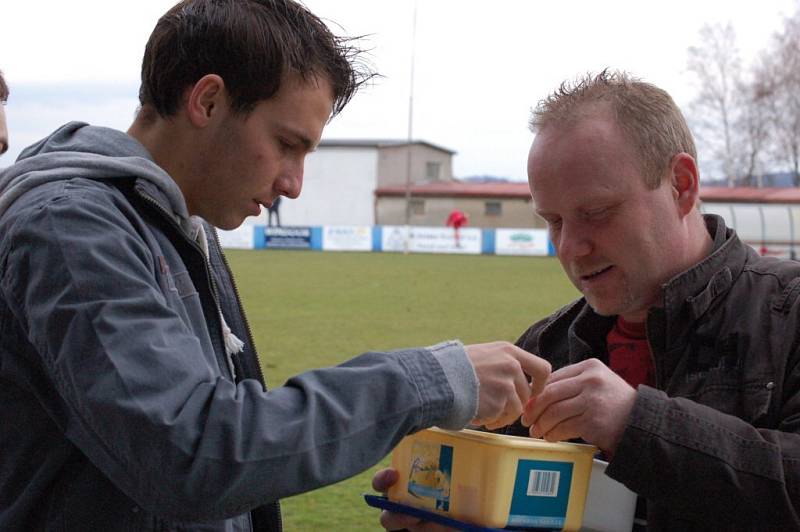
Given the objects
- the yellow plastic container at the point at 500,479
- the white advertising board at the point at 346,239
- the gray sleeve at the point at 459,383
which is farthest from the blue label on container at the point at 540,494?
the white advertising board at the point at 346,239

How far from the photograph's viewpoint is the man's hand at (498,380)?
79.0 inches

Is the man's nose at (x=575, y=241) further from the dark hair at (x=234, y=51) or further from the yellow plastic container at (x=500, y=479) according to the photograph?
the dark hair at (x=234, y=51)

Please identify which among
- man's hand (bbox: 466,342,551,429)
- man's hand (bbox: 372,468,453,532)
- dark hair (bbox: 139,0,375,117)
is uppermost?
dark hair (bbox: 139,0,375,117)

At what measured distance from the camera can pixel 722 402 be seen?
248 centimetres

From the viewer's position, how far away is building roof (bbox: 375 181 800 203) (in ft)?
176

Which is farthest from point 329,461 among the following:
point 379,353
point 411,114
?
point 411,114

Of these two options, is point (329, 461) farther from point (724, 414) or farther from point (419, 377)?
point (724, 414)

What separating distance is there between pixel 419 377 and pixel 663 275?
1095mm

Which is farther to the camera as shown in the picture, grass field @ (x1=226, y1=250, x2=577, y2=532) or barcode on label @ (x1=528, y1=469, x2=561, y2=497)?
grass field @ (x1=226, y1=250, x2=577, y2=532)

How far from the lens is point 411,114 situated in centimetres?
5203

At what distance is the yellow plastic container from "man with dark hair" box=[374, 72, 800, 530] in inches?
4.8

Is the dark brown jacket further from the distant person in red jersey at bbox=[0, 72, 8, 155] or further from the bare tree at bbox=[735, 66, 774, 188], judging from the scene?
the bare tree at bbox=[735, 66, 774, 188]

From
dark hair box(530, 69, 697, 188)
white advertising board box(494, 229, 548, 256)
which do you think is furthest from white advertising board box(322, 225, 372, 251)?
dark hair box(530, 69, 697, 188)

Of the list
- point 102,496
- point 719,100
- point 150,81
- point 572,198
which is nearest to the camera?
point 102,496
